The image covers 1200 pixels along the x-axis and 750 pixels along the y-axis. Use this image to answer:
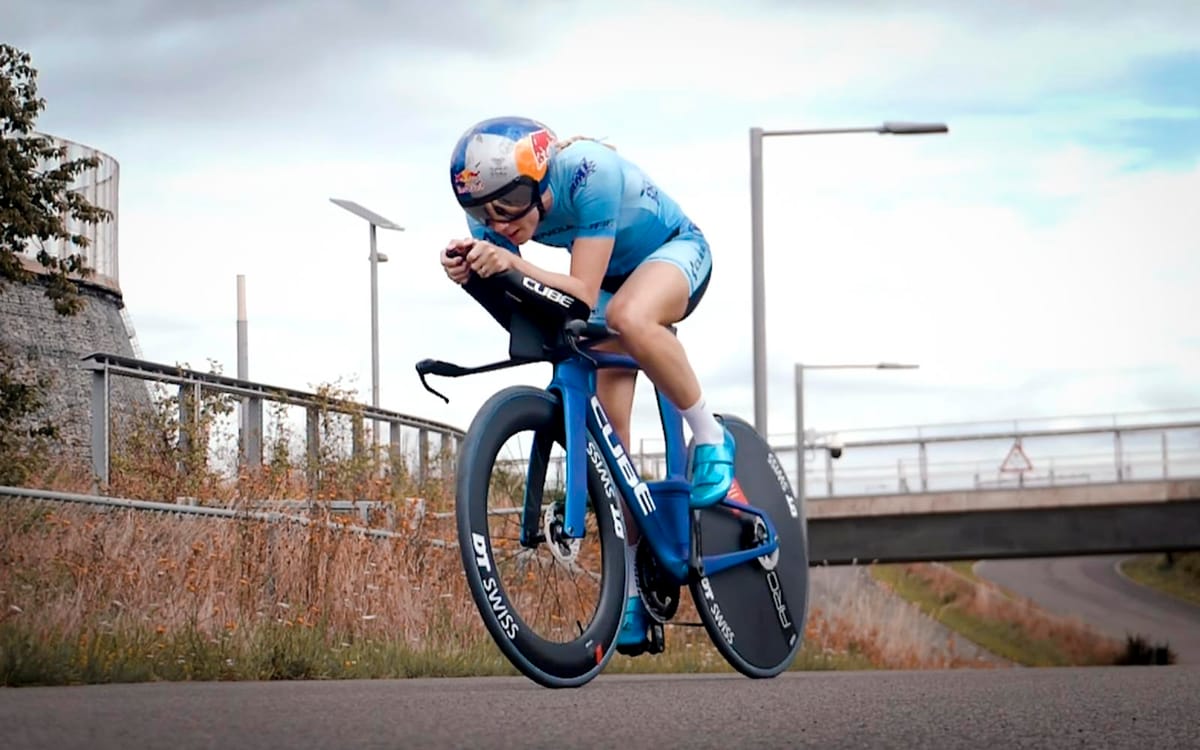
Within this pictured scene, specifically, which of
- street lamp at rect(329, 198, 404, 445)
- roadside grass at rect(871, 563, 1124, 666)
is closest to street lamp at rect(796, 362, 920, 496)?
roadside grass at rect(871, 563, 1124, 666)

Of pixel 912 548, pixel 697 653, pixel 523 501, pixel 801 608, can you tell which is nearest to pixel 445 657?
pixel 801 608

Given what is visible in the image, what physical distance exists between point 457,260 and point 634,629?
5.22ft

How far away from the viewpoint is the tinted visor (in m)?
6.18

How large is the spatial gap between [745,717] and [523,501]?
1.82 m

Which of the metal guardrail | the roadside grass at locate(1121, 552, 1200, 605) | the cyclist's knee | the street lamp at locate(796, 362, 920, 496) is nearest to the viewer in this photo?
the cyclist's knee

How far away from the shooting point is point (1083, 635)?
1869 inches

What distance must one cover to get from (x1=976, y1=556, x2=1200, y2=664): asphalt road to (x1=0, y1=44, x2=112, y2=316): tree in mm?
26800

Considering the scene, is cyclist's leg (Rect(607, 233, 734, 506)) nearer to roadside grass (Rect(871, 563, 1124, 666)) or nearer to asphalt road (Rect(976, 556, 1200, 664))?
roadside grass (Rect(871, 563, 1124, 666))

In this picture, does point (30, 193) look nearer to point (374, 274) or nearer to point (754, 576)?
point (374, 274)

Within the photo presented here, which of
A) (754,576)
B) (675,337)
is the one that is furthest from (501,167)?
(754,576)

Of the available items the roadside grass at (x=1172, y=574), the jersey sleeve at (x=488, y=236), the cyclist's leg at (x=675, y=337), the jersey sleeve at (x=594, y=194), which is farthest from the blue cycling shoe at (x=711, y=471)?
the roadside grass at (x=1172, y=574)

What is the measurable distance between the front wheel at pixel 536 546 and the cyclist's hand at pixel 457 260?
394mm

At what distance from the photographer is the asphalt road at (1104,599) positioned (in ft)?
177

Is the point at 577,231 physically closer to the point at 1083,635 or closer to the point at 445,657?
the point at 445,657
